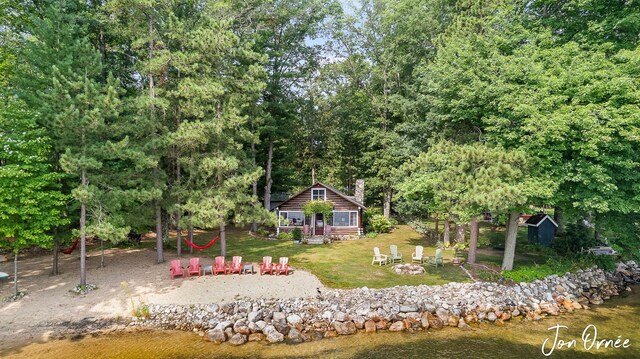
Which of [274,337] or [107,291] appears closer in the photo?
[274,337]

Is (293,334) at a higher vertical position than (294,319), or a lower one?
→ lower

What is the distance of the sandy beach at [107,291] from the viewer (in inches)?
430

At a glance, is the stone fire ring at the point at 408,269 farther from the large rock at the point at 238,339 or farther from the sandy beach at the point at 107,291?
the large rock at the point at 238,339

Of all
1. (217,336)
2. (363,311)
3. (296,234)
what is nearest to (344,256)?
(296,234)

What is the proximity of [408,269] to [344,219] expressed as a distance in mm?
10642

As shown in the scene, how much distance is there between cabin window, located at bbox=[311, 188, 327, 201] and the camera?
85.1 ft

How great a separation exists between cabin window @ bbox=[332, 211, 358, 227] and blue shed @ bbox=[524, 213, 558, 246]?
12.2m

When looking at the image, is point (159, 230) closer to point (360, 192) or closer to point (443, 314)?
point (443, 314)

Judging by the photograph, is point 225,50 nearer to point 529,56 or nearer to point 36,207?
point 36,207

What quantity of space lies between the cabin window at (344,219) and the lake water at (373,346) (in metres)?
15.0

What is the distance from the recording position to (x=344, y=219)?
26.1 meters

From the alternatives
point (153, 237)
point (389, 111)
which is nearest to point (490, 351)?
point (153, 237)

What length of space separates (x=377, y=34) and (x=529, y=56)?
20.1m

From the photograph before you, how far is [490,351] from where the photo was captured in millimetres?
9953
